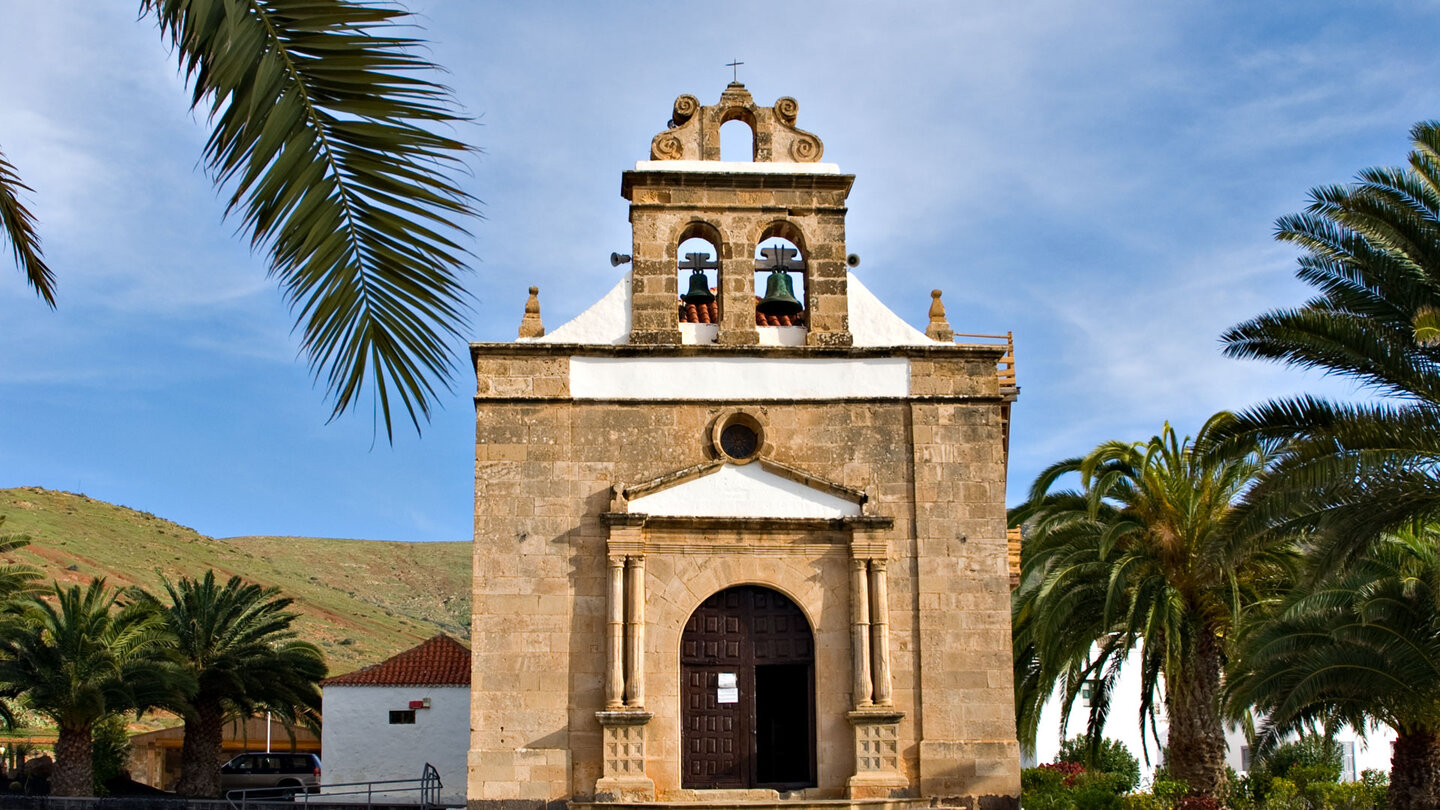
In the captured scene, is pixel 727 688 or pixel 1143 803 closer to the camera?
pixel 727 688

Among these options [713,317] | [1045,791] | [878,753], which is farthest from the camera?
[1045,791]

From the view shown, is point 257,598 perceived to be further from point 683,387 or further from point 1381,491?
point 1381,491

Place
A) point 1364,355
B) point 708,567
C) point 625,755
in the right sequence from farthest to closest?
point 708,567 < point 625,755 < point 1364,355

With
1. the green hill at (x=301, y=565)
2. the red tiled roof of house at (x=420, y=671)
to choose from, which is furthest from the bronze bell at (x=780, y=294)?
the green hill at (x=301, y=565)

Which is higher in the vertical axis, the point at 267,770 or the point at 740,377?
the point at 740,377

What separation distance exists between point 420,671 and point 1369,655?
16.9 m

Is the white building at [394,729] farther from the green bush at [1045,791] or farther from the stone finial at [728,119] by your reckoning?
the stone finial at [728,119]

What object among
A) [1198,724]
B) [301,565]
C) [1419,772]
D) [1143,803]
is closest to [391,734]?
[1143,803]

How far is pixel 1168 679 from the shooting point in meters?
17.7

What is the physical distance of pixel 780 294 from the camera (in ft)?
55.4

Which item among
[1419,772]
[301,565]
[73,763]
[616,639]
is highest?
[301,565]

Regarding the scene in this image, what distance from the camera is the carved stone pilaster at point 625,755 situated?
49.0 feet

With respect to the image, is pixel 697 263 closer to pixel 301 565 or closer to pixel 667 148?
pixel 667 148

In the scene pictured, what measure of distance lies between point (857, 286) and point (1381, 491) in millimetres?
6946
